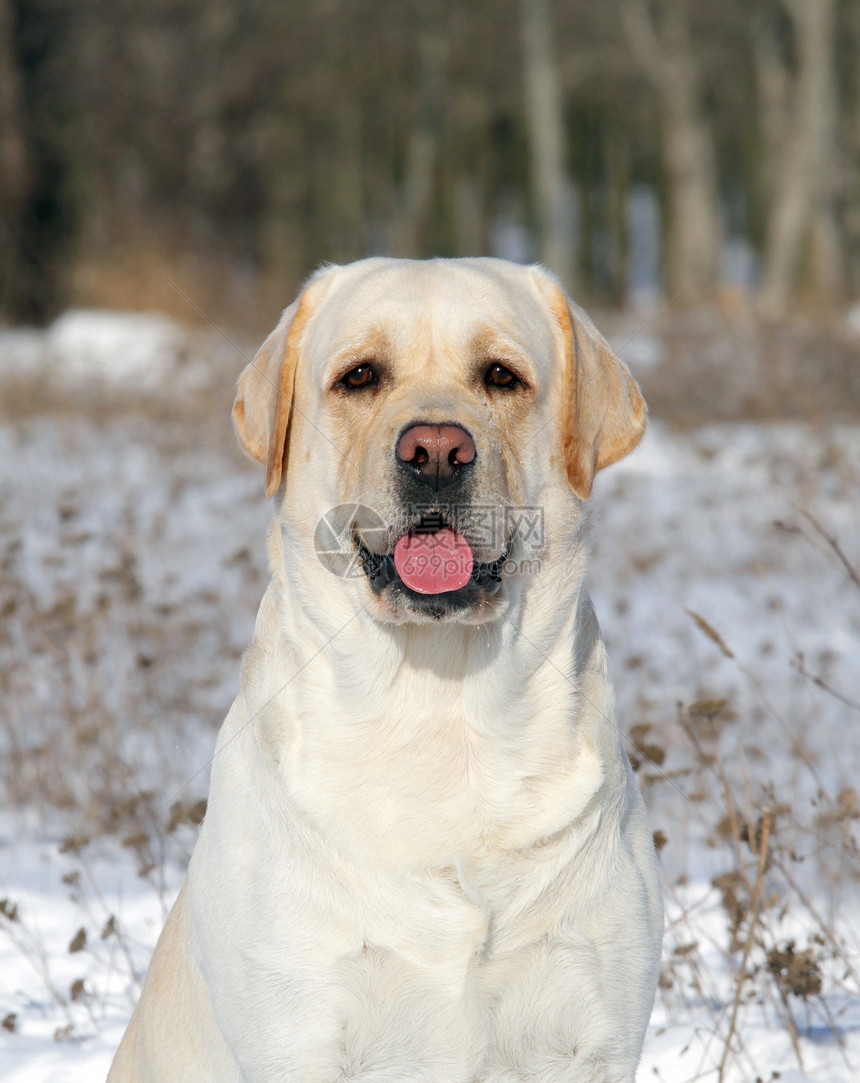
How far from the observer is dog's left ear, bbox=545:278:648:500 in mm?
2500

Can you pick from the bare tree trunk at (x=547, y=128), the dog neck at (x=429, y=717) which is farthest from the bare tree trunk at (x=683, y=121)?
the dog neck at (x=429, y=717)

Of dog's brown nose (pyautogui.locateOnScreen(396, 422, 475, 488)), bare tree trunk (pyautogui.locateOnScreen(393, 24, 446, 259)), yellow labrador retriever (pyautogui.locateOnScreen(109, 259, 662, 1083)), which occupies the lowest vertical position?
bare tree trunk (pyautogui.locateOnScreen(393, 24, 446, 259))

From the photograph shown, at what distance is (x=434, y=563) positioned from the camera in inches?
90.2

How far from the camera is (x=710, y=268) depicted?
22859 millimetres

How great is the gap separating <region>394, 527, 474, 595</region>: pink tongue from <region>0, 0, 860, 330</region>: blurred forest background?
1189 centimetres

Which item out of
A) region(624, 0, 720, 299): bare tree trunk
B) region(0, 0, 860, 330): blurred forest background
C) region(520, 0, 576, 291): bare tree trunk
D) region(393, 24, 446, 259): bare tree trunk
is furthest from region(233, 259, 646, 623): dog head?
region(393, 24, 446, 259): bare tree trunk

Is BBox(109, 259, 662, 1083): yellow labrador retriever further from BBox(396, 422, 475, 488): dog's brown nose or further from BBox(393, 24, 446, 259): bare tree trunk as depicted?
BBox(393, 24, 446, 259): bare tree trunk

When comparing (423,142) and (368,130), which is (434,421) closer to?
(423,142)

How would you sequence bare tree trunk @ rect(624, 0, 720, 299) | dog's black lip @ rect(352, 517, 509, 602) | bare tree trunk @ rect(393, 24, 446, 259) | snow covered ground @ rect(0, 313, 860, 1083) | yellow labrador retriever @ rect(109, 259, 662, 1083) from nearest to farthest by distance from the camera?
yellow labrador retriever @ rect(109, 259, 662, 1083)
dog's black lip @ rect(352, 517, 509, 602)
snow covered ground @ rect(0, 313, 860, 1083)
bare tree trunk @ rect(624, 0, 720, 299)
bare tree trunk @ rect(393, 24, 446, 259)

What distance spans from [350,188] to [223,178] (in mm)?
13336

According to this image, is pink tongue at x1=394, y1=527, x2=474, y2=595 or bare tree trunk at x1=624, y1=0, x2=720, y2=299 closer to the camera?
pink tongue at x1=394, y1=527, x2=474, y2=595

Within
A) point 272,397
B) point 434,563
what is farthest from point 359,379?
point 434,563

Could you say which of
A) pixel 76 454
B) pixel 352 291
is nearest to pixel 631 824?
pixel 352 291

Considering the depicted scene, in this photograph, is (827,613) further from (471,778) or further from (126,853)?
(471,778)
